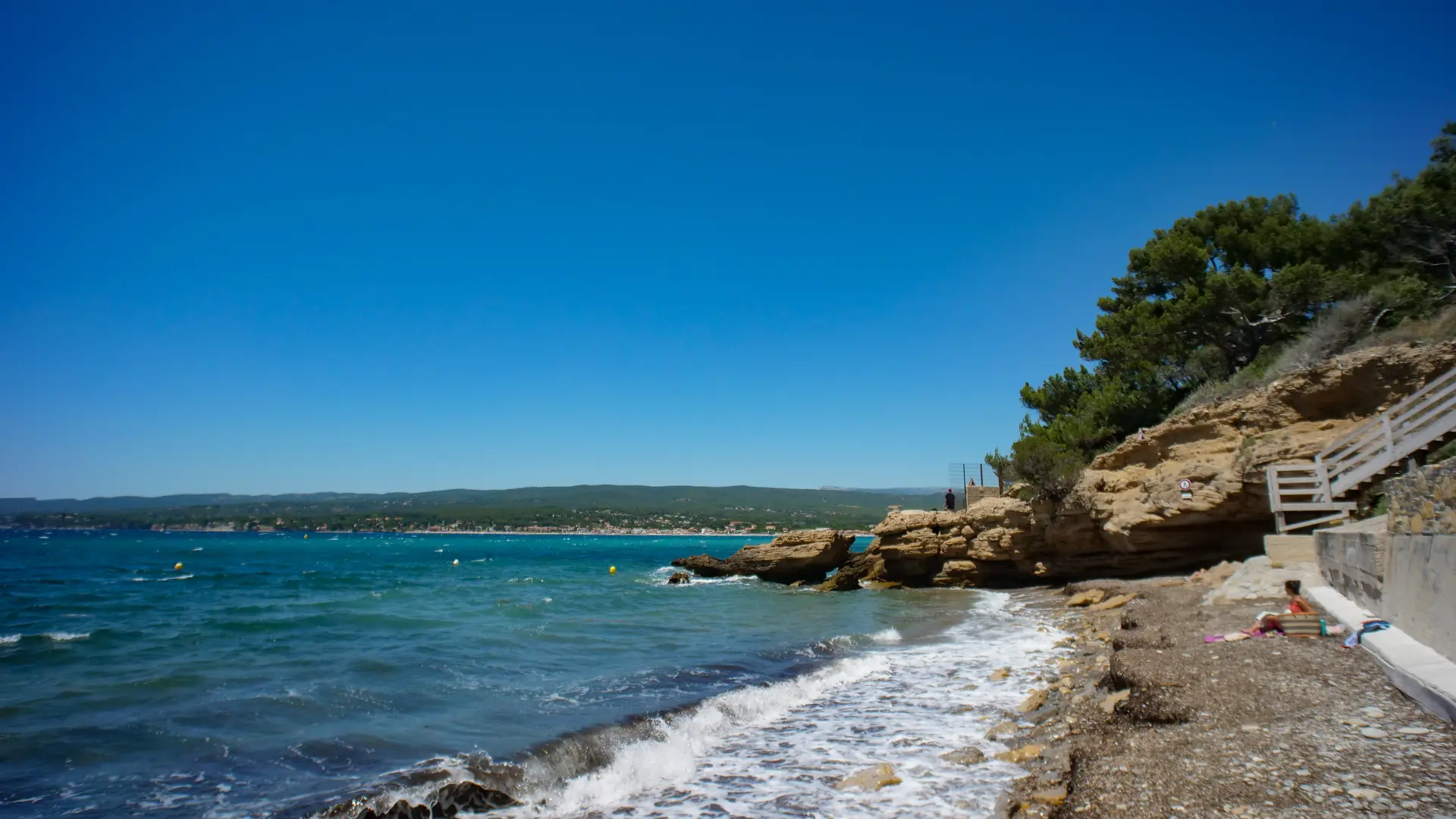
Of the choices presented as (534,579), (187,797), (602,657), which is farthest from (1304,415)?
(534,579)

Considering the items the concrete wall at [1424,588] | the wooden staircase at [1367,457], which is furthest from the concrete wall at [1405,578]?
the wooden staircase at [1367,457]

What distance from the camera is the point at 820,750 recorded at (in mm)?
8555

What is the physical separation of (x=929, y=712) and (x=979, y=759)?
239 centimetres

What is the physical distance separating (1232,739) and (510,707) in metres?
9.03

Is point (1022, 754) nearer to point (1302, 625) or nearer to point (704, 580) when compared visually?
point (1302, 625)

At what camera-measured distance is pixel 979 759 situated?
24.9ft

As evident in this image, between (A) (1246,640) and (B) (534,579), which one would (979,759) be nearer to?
(A) (1246,640)

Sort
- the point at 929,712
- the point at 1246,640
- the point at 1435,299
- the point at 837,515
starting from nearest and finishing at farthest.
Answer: the point at 1246,640 → the point at 929,712 → the point at 1435,299 → the point at 837,515

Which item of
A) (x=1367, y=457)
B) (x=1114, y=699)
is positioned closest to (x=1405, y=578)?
(x=1114, y=699)

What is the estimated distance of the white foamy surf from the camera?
22.5 feet

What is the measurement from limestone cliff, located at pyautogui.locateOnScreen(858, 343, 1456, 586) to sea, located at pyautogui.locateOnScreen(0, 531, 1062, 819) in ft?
12.6

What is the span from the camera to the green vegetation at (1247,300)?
22.1 meters

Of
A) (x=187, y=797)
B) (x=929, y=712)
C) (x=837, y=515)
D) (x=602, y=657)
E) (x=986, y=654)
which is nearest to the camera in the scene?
(x=187, y=797)

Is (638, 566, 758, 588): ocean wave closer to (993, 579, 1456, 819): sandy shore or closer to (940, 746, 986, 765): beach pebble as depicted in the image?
(993, 579, 1456, 819): sandy shore
